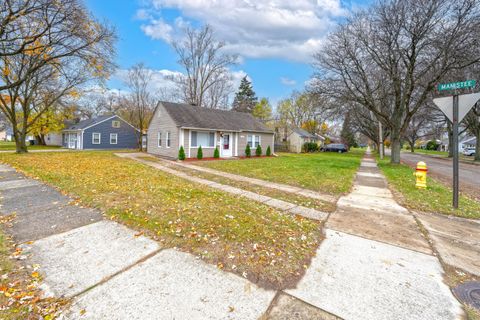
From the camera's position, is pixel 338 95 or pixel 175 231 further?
pixel 338 95

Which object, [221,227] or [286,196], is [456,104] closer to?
[286,196]

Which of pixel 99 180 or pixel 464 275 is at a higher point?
pixel 99 180

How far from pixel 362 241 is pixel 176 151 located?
14296 millimetres

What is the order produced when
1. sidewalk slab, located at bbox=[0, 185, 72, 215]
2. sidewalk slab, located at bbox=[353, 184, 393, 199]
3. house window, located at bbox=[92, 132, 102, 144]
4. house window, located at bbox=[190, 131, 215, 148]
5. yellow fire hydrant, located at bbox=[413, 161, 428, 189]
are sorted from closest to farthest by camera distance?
1. sidewalk slab, located at bbox=[0, 185, 72, 215]
2. sidewalk slab, located at bbox=[353, 184, 393, 199]
3. yellow fire hydrant, located at bbox=[413, 161, 428, 189]
4. house window, located at bbox=[190, 131, 215, 148]
5. house window, located at bbox=[92, 132, 102, 144]

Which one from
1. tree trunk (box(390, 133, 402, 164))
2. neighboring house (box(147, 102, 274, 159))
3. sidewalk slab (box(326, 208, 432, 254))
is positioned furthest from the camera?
neighboring house (box(147, 102, 274, 159))

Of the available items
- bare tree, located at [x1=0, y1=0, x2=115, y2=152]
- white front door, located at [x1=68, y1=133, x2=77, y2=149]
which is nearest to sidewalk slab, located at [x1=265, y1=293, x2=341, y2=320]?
bare tree, located at [x1=0, y1=0, x2=115, y2=152]

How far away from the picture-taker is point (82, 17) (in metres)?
10.1

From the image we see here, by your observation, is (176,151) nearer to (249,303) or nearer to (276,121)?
(249,303)

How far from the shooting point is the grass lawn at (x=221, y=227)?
2.69m

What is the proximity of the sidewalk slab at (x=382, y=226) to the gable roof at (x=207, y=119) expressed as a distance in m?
13.3

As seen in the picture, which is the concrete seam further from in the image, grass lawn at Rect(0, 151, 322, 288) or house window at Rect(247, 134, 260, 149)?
house window at Rect(247, 134, 260, 149)

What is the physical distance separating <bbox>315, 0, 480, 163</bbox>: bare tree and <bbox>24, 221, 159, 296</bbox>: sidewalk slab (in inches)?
589

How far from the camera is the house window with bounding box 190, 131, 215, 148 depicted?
16.7m

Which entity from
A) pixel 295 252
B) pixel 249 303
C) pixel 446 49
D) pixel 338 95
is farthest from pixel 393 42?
pixel 249 303
